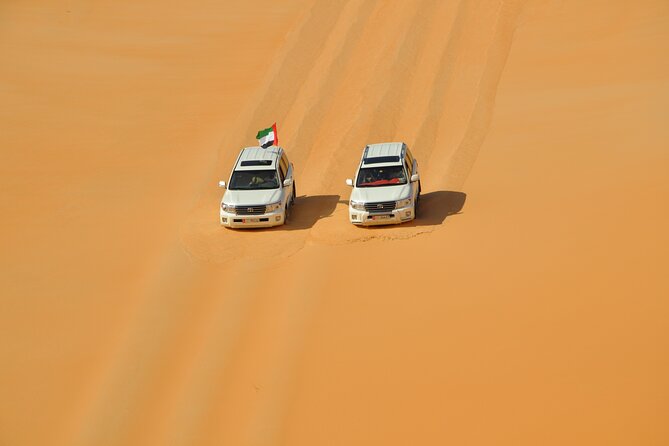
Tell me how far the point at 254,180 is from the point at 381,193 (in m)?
3.11

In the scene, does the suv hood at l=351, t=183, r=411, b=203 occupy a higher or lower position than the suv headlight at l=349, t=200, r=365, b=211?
higher

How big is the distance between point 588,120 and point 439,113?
423 cm

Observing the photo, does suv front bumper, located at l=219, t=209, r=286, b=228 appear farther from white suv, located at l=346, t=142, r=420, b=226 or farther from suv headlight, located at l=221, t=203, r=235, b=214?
white suv, located at l=346, t=142, r=420, b=226

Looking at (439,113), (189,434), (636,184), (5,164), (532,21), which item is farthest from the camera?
(532,21)

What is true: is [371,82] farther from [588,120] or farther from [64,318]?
[64,318]

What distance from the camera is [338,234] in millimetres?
21406

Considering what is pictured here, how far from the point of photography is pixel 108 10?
118ft

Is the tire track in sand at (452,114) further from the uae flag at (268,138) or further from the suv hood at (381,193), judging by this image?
the uae flag at (268,138)

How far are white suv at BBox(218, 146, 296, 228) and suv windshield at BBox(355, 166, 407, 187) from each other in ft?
5.71

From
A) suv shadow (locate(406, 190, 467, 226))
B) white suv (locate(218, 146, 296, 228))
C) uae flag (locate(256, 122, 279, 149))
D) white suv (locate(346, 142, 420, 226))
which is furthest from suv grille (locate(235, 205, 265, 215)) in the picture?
Result: suv shadow (locate(406, 190, 467, 226))

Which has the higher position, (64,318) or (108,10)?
(108,10)

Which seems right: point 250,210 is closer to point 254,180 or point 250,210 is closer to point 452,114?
point 254,180

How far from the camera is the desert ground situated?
621 inches

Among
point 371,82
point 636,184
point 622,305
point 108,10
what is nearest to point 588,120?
point 636,184
